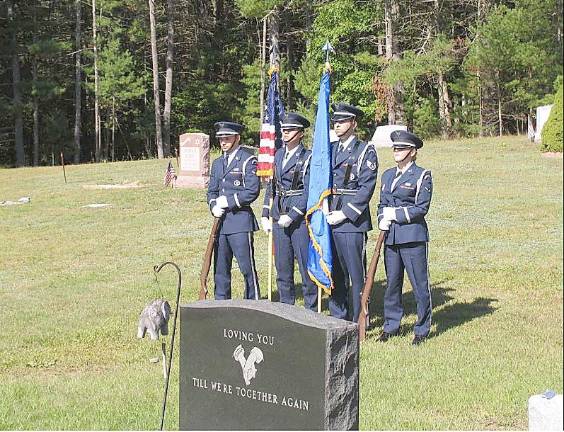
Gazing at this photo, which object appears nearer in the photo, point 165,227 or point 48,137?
point 165,227

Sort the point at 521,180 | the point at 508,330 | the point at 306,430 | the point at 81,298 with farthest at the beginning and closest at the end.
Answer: the point at 521,180 → the point at 81,298 → the point at 508,330 → the point at 306,430

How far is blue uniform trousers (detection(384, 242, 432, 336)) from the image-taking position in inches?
307

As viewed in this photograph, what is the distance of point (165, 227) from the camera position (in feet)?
53.5

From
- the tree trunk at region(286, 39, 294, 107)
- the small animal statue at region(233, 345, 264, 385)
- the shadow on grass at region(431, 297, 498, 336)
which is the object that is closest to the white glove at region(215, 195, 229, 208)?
the shadow on grass at region(431, 297, 498, 336)

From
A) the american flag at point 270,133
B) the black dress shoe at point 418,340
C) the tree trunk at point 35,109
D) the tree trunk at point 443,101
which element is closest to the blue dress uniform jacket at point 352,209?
the black dress shoe at point 418,340

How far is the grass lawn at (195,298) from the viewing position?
5.89m

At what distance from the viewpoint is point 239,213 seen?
8.90 meters

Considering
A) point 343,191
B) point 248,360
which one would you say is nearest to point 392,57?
point 343,191

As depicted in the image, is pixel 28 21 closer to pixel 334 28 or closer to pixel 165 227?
pixel 334 28

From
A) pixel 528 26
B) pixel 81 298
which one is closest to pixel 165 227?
pixel 81 298

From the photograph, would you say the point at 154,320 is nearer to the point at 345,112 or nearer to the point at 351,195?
the point at 351,195

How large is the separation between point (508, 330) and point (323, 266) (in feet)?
5.74

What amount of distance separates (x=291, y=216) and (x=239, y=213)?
0.67m

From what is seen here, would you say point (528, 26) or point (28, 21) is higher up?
point (28, 21)
